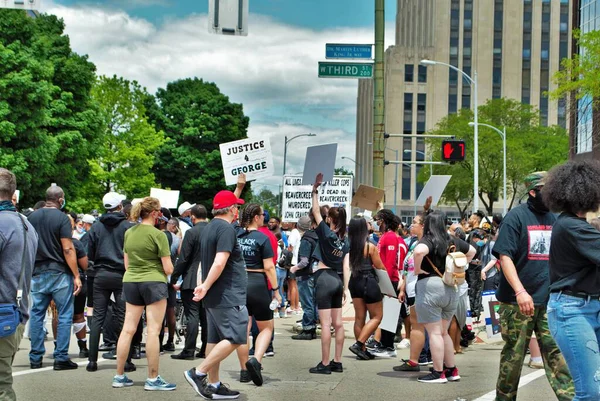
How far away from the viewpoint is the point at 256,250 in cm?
966

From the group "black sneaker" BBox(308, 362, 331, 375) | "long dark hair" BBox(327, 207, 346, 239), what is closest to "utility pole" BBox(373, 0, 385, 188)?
"long dark hair" BBox(327, 207, 346, 239)

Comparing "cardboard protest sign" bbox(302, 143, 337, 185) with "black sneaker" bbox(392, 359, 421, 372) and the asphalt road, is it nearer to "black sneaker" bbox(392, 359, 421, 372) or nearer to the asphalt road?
the asphalt road

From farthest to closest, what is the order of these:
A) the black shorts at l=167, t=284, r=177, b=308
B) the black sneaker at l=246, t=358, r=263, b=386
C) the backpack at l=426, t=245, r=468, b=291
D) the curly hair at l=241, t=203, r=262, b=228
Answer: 1. the black shorts at l=167, t=284, r=177, b=308
2. the curly hair at l=241, t=203, r=262, b=228
3. the backpack at l=426, t=245, r=468, b=291
4. the black sneaker at l=246, t=358, r=263, b=386

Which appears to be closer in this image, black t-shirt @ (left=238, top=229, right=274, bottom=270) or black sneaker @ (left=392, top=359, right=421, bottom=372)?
black t-shirt @ (left=238, top=229, right=274, bottom=270)

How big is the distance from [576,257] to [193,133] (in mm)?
67699

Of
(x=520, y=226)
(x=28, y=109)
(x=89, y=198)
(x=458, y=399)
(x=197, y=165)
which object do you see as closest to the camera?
(x=520, y=226)

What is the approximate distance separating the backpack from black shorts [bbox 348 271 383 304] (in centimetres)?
187

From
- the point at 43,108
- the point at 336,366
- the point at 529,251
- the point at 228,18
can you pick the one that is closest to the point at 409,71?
the point at 43,108

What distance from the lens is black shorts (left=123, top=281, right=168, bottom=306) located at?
29.8ft

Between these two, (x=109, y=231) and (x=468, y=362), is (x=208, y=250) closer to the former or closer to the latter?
(x=109, y=231)

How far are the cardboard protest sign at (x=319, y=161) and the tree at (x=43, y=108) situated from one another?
29.7 meters

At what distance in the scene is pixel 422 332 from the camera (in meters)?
10.3

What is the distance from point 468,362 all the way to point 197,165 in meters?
61.8

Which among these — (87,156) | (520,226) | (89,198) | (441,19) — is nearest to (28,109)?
(87,156)
